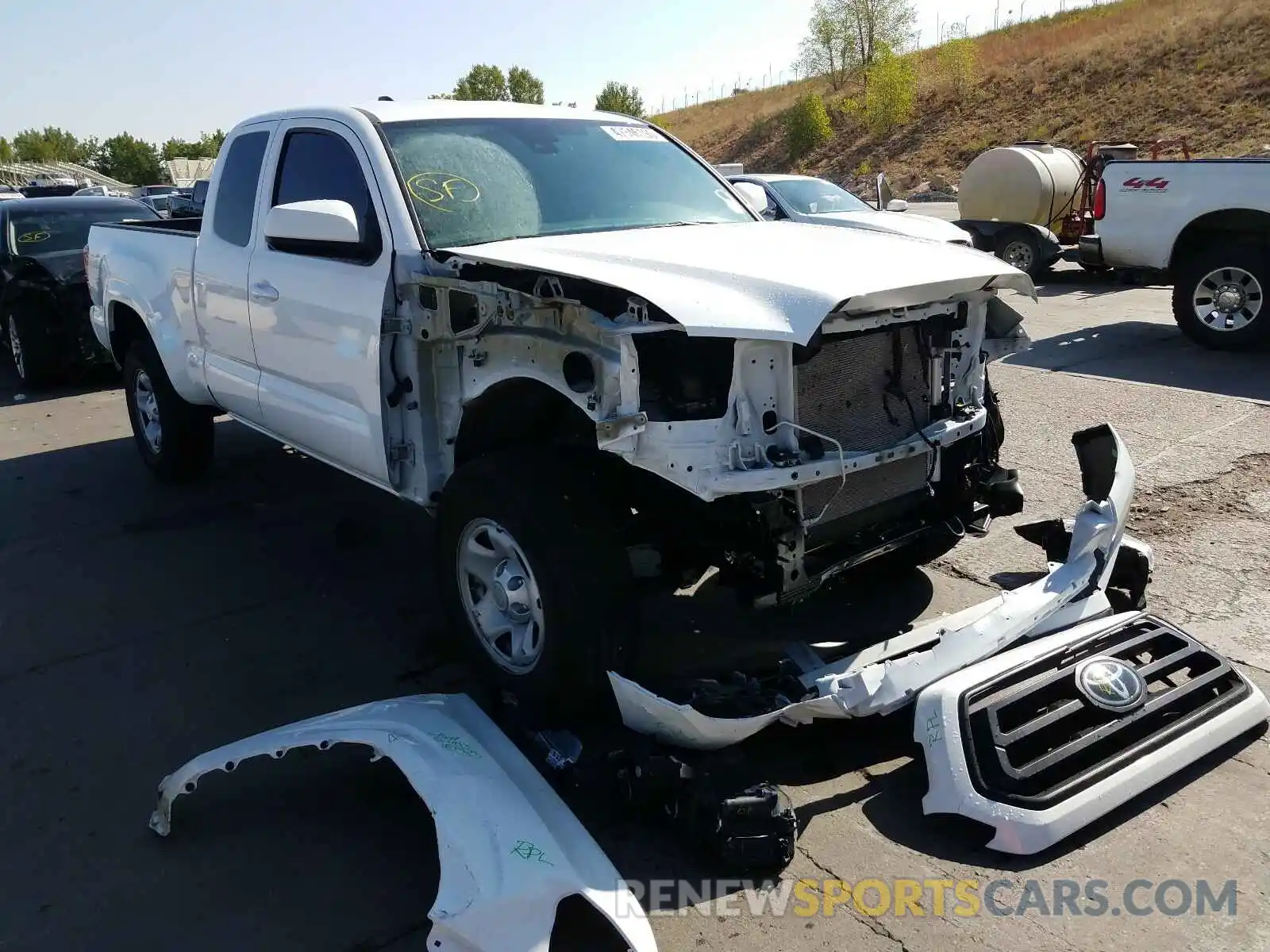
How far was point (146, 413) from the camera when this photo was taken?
673 centimetres

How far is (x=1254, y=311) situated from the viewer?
28.5ft

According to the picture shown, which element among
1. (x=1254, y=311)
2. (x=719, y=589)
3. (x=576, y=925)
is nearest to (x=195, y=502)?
(x=719, y=589)

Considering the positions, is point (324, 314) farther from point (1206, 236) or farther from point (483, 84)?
point (483, 84)

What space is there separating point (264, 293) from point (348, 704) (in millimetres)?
2007

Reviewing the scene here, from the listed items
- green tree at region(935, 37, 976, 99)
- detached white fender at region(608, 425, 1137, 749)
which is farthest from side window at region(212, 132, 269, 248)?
green tree at region(935, 37, 976, 99)

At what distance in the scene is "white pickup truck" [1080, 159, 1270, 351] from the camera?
8641mm

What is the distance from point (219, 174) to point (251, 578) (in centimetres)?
211

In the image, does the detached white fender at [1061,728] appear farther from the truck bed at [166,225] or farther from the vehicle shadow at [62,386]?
the vehicle shadow at [62,386]

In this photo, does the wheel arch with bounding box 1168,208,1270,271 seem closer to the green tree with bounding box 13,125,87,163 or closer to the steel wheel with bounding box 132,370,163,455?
the steel wheel with bounding box 132,370,163,455

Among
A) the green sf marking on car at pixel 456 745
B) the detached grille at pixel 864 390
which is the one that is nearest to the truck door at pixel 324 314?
the green sf marking on car at pixel 456 745

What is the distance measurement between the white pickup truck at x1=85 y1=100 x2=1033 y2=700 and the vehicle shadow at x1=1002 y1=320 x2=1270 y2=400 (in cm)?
481

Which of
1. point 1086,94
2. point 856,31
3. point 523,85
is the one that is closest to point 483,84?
point 523,85

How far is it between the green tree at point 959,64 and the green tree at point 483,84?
32008mm

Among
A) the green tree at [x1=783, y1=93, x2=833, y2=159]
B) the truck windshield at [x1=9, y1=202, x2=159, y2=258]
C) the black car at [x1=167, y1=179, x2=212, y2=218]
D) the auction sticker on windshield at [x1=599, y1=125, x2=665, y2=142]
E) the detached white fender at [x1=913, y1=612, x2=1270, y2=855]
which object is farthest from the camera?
the green tree at [x1=783, y1=93, x2=833, y2=159]
